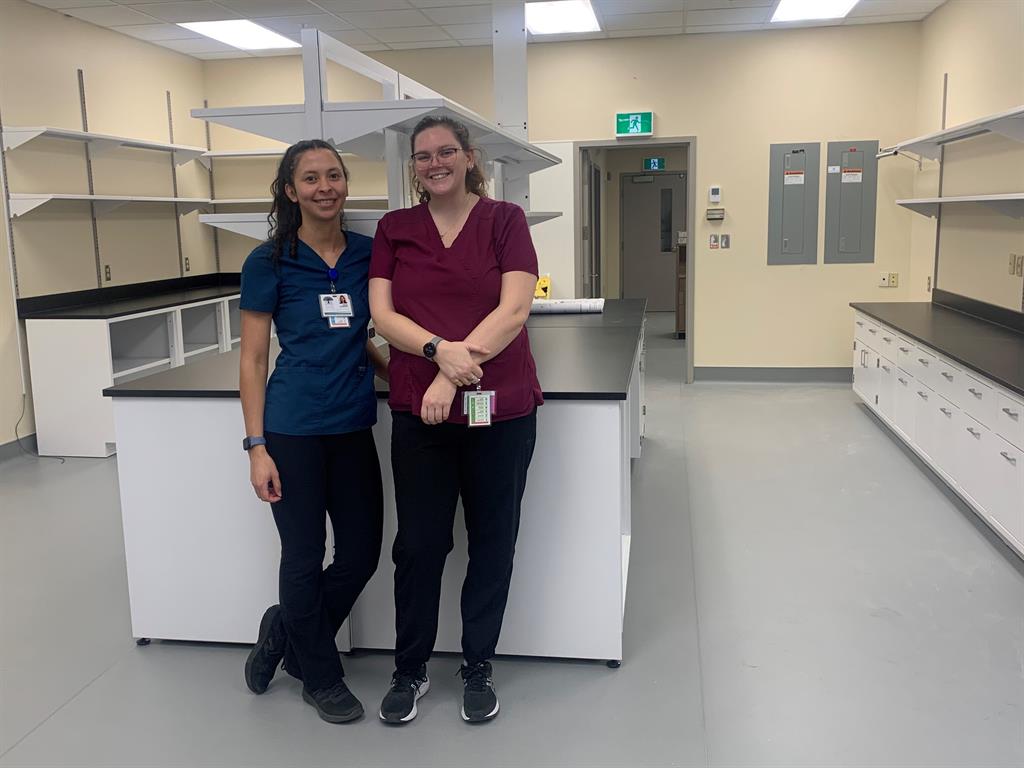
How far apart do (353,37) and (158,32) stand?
4.35 ft

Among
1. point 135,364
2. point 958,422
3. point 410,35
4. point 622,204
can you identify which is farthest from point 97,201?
point 622,204

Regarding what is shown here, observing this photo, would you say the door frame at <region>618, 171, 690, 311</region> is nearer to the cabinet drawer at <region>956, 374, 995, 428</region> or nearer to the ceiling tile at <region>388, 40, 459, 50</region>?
the ceiling tile at <region>388, 40, 459, 50</region>

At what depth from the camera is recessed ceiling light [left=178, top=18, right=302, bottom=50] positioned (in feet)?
19.6

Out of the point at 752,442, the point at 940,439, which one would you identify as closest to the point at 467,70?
the point at 752,442

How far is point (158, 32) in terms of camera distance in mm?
6117

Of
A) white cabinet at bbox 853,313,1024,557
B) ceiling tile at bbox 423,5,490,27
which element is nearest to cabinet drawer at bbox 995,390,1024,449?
white cabinet at bbox 853,313,1024,557

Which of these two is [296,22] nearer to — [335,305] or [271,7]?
[271,7]

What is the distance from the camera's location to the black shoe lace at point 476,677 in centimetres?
235

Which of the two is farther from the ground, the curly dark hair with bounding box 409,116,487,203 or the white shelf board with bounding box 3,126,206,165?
the white shelf board with bounding box 3,126,206,165

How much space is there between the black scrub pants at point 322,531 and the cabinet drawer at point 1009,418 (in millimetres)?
2309

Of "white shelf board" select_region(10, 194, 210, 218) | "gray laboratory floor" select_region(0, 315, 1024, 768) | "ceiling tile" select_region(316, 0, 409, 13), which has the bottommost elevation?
"gray laboratory floor" select_region(0, 315, 1024, 768)

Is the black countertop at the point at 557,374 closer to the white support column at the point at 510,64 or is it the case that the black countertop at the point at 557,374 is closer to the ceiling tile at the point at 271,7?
the white support column at the point at 510,64

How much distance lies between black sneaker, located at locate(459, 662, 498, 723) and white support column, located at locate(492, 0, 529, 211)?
2974 millimetres

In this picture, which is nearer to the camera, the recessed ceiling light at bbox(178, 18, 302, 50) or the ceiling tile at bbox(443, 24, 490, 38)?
the recessed ceiling light at bbox(178, 18, 302, 50)
